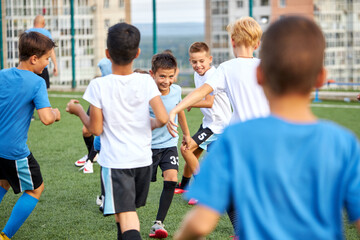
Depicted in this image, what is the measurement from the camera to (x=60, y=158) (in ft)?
25.6

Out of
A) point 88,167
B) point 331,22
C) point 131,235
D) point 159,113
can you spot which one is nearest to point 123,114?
point 159,113

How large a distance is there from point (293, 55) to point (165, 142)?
311 cm

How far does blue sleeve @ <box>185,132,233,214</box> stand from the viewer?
5.58ft

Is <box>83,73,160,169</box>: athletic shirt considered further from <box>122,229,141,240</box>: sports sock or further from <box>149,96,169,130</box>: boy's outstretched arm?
<box>122,229,141,240</box>: sports sock

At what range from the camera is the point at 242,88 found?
12.2 ft

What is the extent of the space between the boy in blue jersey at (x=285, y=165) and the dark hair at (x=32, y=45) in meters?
2.60

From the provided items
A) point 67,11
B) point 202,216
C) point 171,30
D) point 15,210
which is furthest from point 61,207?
point 67,11

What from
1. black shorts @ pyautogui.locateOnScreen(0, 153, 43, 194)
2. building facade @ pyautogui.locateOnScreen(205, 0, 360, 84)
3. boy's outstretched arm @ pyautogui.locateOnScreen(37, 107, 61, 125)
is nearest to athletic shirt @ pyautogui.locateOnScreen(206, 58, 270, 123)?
boy's outstretched arm @ pyautogui.locateOnScreen(37, 107, 61, 125)

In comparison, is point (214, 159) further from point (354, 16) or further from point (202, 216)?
point (354, 16)

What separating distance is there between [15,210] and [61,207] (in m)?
1.26

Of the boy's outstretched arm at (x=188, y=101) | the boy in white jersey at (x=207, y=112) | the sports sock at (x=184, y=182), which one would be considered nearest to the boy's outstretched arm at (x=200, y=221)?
the boy's outstretched arm at (x=188, y=101)

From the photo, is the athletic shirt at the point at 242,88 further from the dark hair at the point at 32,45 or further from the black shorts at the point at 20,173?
the black shorts at the point at 20,173

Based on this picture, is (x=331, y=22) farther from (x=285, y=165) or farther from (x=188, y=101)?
(x=285, y=165)

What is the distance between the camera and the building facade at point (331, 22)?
1495 centimetres
